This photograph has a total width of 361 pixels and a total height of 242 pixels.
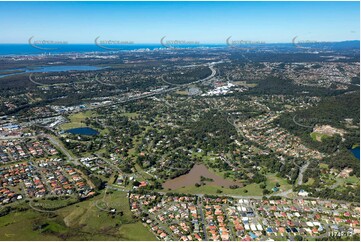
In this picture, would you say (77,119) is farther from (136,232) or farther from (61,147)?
(136,232)

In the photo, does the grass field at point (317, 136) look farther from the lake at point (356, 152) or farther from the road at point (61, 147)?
the road at point (61, 147)

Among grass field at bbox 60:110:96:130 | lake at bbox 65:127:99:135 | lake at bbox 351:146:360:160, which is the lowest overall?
lake at bbox 65:127:99:135

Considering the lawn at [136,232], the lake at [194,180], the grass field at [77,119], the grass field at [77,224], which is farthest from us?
the grass field at [77,119]

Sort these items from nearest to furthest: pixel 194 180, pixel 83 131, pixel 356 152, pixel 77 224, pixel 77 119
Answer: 1. pixel 77 224
2. pixel 194 180
3. pixel 356 152
4. pixel 83 131
5. pixel 77 119

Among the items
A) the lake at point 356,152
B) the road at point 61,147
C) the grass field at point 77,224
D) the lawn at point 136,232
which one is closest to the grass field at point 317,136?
the lake at point 356,152

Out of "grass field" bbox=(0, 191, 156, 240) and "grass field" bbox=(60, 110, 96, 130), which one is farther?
"grass field" bbox=(60, 110, 96, 130)

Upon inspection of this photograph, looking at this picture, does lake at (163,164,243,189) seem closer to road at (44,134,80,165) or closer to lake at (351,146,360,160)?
road at (44,134,80,165)

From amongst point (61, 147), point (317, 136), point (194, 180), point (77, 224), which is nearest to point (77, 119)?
point (61, 147)

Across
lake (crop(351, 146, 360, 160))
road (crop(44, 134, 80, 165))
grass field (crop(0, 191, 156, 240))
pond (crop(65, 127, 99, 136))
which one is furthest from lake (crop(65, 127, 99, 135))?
lake (crop(351, 146, 360, 160))

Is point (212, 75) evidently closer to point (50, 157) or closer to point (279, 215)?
point (50, 157)
